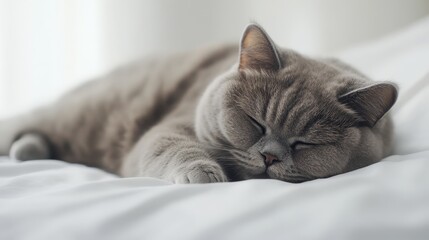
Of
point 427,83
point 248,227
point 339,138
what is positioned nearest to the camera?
point 248,227

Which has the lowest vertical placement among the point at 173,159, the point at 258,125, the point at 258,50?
the point at 173,159

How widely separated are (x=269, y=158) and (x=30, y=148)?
80cm

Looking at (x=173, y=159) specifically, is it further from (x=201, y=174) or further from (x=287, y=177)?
(x=287, y=177)

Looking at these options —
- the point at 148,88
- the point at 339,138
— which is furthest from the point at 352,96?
the point at 148,88

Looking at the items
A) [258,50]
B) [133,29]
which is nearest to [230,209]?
[258,50]

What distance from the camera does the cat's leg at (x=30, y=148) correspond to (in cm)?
149

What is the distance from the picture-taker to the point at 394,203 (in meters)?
0.76

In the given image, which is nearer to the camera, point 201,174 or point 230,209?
point 230,209

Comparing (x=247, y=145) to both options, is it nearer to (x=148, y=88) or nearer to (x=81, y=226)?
(x=81, y=226)

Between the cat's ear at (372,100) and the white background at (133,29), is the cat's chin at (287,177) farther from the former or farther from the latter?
the white background at (133,29)

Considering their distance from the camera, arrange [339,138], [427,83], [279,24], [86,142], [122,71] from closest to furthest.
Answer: [339,138] → [427,83] → [86,142] → [122,71] → [279,24]

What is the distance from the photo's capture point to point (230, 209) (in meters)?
0.77

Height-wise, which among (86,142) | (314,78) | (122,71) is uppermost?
(314,78)

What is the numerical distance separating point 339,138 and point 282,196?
0.36 meters
